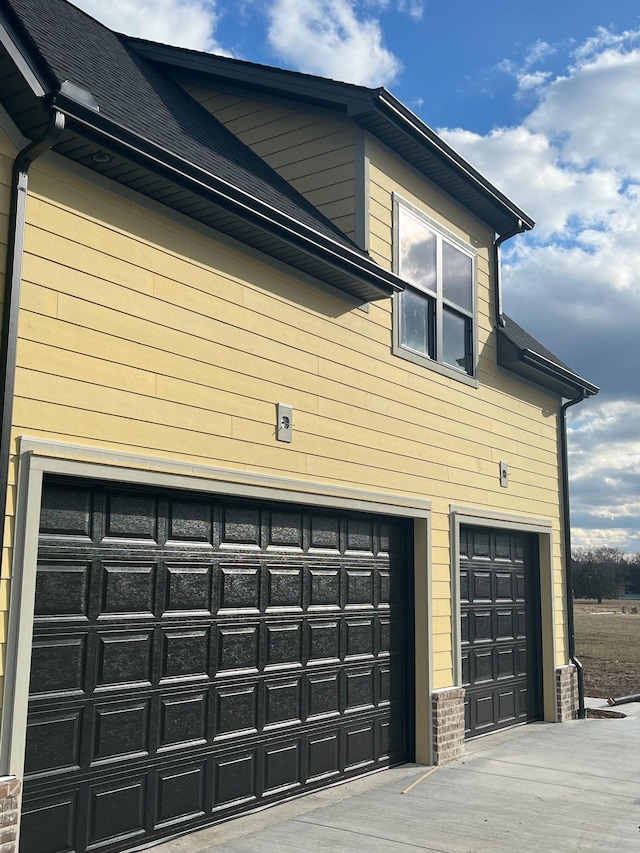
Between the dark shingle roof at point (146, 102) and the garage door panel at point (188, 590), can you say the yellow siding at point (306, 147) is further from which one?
the garage door panel at point (188, 590)

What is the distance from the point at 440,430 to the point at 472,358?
1488 millimetres

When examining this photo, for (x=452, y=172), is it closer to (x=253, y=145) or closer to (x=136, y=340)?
→ (x=253, y=145)

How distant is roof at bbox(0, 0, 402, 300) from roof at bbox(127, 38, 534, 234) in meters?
0.31

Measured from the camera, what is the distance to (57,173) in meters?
5.82

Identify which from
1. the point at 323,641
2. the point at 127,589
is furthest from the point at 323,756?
the point at 127,589

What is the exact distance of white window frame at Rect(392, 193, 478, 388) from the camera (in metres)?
9.71

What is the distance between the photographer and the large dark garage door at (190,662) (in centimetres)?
563

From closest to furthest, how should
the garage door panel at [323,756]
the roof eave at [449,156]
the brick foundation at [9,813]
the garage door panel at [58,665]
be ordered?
the brick foundation at [9,813] → the garage door panel at [58,665] → the garage door panel at [323,756] → the roof eave at [449,156]

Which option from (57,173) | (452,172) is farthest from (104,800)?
(452,172)

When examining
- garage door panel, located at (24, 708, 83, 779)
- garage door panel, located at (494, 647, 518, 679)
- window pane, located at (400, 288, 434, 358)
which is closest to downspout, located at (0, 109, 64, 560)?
garage door panel, located at (24, 708, 83, 779)

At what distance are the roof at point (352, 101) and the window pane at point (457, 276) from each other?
78 centimetres

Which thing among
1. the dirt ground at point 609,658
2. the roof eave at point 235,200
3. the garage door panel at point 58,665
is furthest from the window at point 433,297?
the dirt ground at point 609,658

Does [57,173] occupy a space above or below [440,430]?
above

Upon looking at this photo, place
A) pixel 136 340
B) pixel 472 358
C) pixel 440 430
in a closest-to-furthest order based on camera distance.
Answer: pixel 136 340 → pixel 440 430 → pixel 472 358
